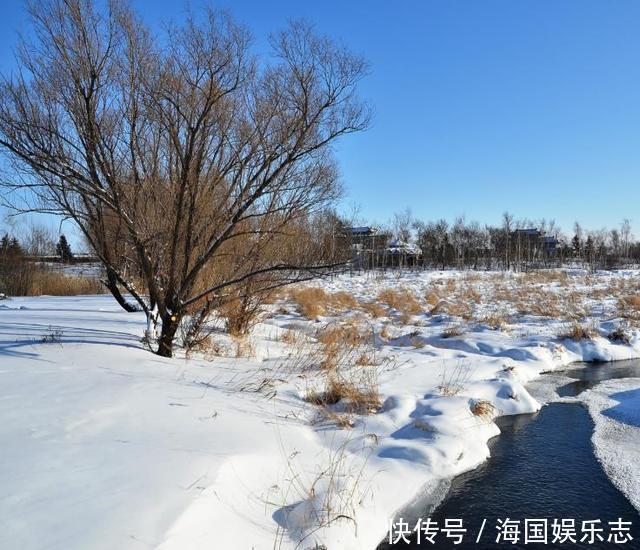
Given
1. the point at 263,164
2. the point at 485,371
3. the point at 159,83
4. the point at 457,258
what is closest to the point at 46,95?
the point at 159,83

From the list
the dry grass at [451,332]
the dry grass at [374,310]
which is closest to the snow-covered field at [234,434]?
the dry grass at [451,332]

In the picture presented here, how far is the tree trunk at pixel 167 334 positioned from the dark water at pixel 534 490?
376 cm

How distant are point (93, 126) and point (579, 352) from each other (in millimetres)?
8968

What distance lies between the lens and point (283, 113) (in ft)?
20.2

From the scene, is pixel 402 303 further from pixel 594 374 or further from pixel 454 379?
pixel 454 379

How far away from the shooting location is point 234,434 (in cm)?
372

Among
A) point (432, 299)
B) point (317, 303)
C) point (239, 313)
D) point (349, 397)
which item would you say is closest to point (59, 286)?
point (317, 303)

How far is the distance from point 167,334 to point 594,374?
6.71m

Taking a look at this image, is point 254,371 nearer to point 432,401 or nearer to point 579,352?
point 432,401

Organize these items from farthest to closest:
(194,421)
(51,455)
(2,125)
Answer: (2,125), (194,421), (51,455)

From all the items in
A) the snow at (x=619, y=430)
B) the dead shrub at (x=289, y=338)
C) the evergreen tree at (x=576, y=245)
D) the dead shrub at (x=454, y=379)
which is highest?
the evergreen tree at (x=576, y=245)

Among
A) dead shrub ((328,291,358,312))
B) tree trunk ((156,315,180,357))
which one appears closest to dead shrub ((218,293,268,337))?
tree trunk ((156,315,180,357))

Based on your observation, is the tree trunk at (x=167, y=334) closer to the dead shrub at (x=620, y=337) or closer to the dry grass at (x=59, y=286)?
the dead shrub at (x=620, y=337)

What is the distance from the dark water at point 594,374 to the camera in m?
6.93
